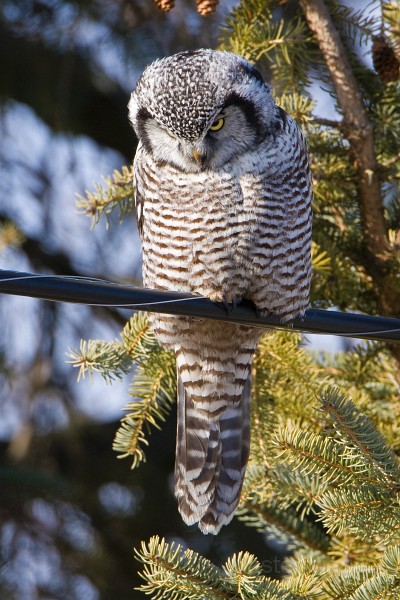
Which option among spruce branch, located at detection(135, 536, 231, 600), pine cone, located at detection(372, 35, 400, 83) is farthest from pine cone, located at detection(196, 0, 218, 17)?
spruce branch, located at detection(135, 536, 231, 600)

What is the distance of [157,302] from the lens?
7.69 ft

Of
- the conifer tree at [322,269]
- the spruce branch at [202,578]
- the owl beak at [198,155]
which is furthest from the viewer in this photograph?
the conifer tree at [322,269]

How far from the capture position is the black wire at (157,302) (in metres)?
2.14

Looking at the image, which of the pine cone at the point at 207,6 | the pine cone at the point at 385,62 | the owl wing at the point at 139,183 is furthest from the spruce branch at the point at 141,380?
the pine cone at the point at 385,62

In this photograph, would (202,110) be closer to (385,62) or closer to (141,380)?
(385,62)

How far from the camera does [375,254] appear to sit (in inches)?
150

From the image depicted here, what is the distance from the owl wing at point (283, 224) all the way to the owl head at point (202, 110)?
10cm

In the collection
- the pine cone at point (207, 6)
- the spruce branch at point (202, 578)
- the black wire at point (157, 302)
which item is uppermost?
the pine cone at point (207, 6)

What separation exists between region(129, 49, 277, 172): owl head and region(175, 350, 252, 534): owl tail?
2.92ft

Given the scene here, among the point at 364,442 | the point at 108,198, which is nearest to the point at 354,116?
the point at 108,198

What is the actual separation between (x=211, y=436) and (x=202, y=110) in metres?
1.45

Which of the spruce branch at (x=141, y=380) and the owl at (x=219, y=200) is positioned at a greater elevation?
the owl at (x=219, y=200)

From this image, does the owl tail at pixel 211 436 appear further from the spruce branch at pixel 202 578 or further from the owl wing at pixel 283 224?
the spruce branch at pixel 202 578

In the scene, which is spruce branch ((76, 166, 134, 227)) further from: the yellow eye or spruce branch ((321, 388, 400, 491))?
spruce branch ((321, 388, 400, 491))
